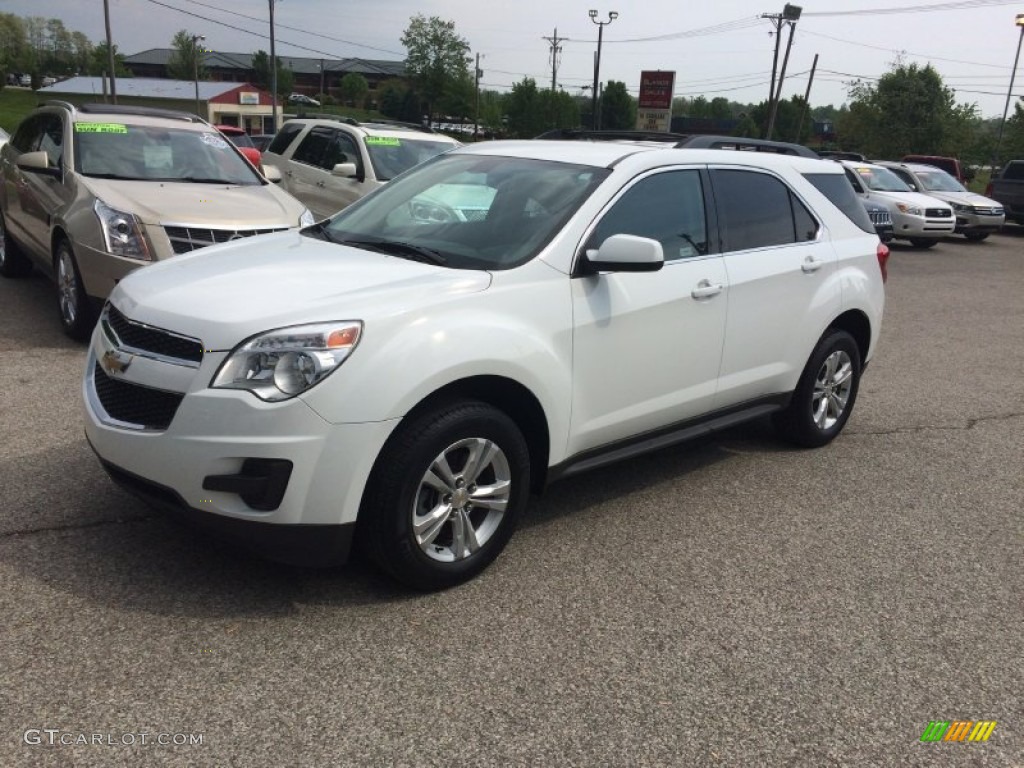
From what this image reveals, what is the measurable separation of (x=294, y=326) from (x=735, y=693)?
76.3 inches

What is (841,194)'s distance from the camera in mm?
5418

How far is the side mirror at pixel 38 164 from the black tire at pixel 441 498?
5.43m

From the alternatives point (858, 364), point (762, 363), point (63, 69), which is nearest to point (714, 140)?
point (762, 363)

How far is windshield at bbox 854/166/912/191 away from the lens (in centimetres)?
1910

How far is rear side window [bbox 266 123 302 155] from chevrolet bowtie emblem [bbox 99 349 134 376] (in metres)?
8.78

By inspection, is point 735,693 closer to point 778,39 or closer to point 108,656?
point 108,656

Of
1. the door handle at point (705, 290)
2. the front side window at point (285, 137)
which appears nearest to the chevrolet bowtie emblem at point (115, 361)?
the door handle at point (705, 290)

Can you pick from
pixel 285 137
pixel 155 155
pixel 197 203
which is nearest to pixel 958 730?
pixel 197 203

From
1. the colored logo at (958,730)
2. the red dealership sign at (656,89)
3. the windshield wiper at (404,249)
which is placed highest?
the red dealership sign at (656,89)

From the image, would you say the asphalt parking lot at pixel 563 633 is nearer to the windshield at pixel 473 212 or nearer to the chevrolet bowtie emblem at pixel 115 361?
the chevrolet bowtie emblem at pixel 115 361

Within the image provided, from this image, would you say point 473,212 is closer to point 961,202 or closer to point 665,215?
point 665,215

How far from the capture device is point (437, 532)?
3352 mm

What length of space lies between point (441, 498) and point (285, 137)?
9656 millimetres

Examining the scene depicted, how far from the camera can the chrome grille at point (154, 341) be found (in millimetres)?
3102
